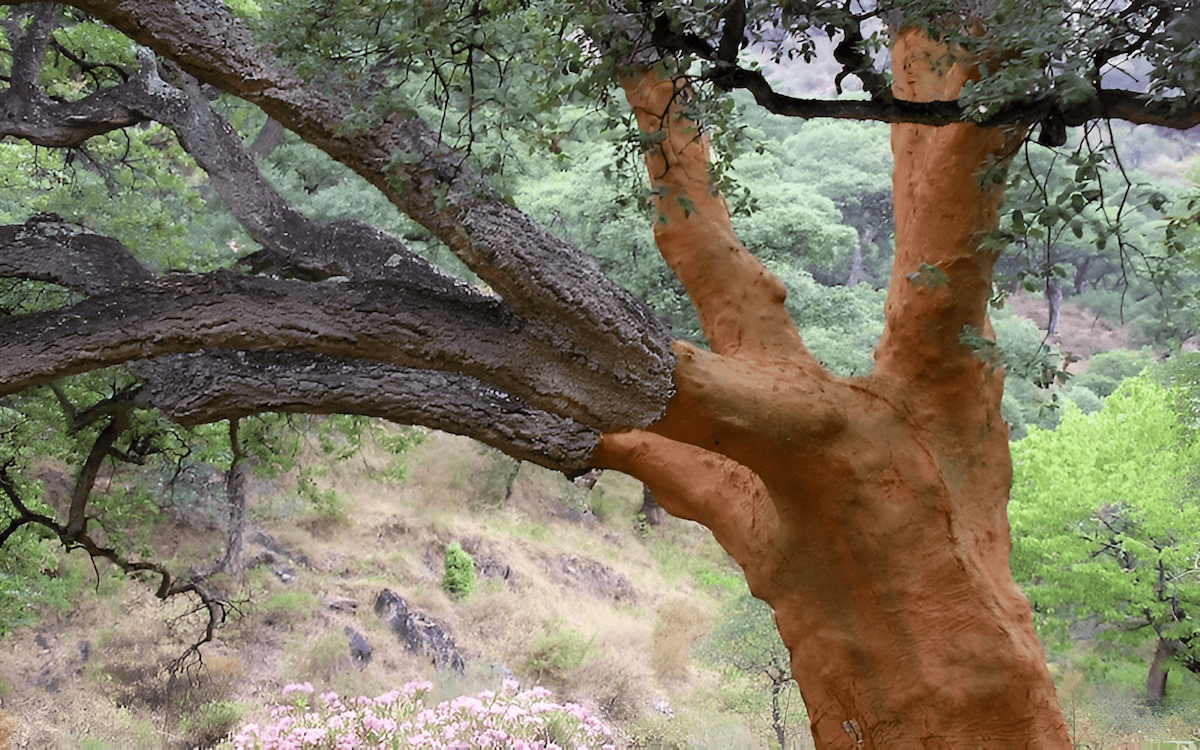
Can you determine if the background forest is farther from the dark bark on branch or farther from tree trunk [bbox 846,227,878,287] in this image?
tree trunk [bbox 846,227,878,287]

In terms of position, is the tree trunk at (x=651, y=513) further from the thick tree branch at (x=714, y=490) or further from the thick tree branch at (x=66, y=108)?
the thick tree branch at (x=66, y=108)

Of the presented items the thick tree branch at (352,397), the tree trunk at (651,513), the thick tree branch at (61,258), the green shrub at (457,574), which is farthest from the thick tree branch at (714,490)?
the tree trunk at (651,513)

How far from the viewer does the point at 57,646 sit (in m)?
10.9

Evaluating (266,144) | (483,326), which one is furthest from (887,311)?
(266,144)

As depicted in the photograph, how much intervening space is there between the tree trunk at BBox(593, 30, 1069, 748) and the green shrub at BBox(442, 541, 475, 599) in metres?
9.79

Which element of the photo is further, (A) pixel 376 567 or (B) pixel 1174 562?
(A) pixel 376 567

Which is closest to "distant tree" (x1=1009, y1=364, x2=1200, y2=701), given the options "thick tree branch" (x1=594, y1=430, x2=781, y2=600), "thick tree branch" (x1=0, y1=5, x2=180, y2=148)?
"thick tree branch" (x1=594, y1=430, x2=781, y2=600)

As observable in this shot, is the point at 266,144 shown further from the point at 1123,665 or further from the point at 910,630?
the point at 1123,665

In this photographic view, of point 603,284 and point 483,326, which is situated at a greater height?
point 603,284

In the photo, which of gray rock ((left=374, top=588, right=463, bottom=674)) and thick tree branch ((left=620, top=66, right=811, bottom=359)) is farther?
gray rock ((left=374, top=588, right=463, bottom=674))

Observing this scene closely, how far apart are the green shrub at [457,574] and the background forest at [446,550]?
0.04 m

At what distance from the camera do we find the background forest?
7.75m

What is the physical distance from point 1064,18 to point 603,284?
1.81 m

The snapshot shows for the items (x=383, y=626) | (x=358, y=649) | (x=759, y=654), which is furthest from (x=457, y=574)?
(x=759, y=654)
